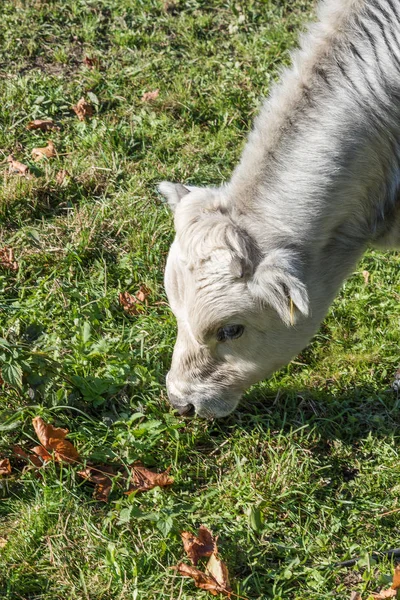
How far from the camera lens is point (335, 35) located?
4.18m

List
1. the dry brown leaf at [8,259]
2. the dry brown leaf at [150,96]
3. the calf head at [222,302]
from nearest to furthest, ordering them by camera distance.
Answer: the calf head at [222,302], the dry brown leaf at [8,259], the dry brown leaf at [150,96]

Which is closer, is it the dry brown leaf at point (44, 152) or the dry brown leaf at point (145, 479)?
the dry brown leaf at point (145, 479)

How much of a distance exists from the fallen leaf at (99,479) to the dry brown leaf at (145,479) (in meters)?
0.12

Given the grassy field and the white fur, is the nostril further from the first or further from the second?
the white fur

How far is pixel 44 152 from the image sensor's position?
6.82m

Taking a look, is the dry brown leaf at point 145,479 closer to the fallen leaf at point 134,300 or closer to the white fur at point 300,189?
the white fur at point 300,189

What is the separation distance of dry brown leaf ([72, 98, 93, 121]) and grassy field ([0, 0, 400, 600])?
69 millimetres

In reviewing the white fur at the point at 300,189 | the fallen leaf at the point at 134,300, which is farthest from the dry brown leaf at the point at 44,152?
the white fur at the point at 300,189

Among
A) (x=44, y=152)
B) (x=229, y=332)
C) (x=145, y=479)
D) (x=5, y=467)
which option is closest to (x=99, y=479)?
(x=145, y=479)

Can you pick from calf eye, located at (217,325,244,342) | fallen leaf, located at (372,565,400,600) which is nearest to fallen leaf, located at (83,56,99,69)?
calf eye, located at (217,325,244,342)

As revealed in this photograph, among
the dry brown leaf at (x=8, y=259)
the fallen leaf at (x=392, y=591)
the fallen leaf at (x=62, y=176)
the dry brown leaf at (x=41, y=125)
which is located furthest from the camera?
the dry brown leaf at (x=41, y=125)

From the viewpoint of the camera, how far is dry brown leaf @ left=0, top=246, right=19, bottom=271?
592 cm

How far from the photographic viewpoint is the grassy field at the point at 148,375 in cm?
426

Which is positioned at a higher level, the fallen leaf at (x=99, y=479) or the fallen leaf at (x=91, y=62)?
the fallen leaf at (x=91, y=62)
